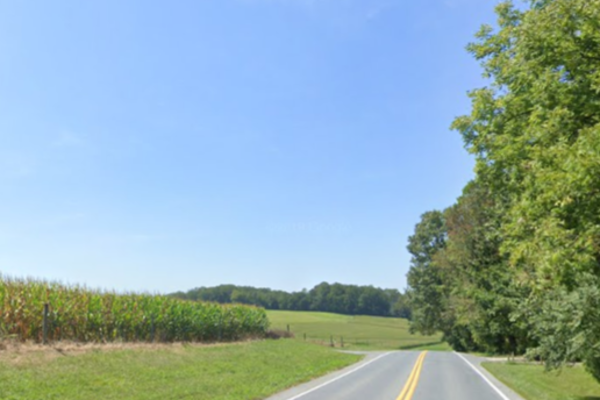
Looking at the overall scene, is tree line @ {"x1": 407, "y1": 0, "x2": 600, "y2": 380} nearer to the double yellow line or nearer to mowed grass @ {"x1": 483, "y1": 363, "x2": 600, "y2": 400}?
mowed grass @ {"x1": 483, "y1": 363, "x2": 600, "y2": 400}

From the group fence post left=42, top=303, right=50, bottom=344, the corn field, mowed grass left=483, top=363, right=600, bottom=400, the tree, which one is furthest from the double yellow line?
the tree

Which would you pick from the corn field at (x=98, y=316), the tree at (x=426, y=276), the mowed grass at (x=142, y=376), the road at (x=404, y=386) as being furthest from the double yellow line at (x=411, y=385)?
the tree at (x=426, y=276)

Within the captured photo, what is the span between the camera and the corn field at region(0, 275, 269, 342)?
68.1ft

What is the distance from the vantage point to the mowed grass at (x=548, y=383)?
20.7 metres

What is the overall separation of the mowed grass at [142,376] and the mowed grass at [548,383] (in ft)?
29.3

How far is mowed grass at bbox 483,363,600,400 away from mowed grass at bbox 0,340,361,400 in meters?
8.93

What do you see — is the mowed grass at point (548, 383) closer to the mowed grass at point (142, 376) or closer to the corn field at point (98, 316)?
the mowed grass at point (142, 376)

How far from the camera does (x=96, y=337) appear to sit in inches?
979

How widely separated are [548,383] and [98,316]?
70.4ft

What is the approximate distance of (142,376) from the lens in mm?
18750

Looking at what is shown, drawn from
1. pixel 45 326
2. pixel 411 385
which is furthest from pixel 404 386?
pixel 45 326

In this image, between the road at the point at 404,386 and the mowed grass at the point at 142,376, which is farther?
the road at the point at 404,386

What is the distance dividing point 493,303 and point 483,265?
14.7 ft

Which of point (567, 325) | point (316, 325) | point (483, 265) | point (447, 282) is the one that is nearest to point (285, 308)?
point (316, 325)
